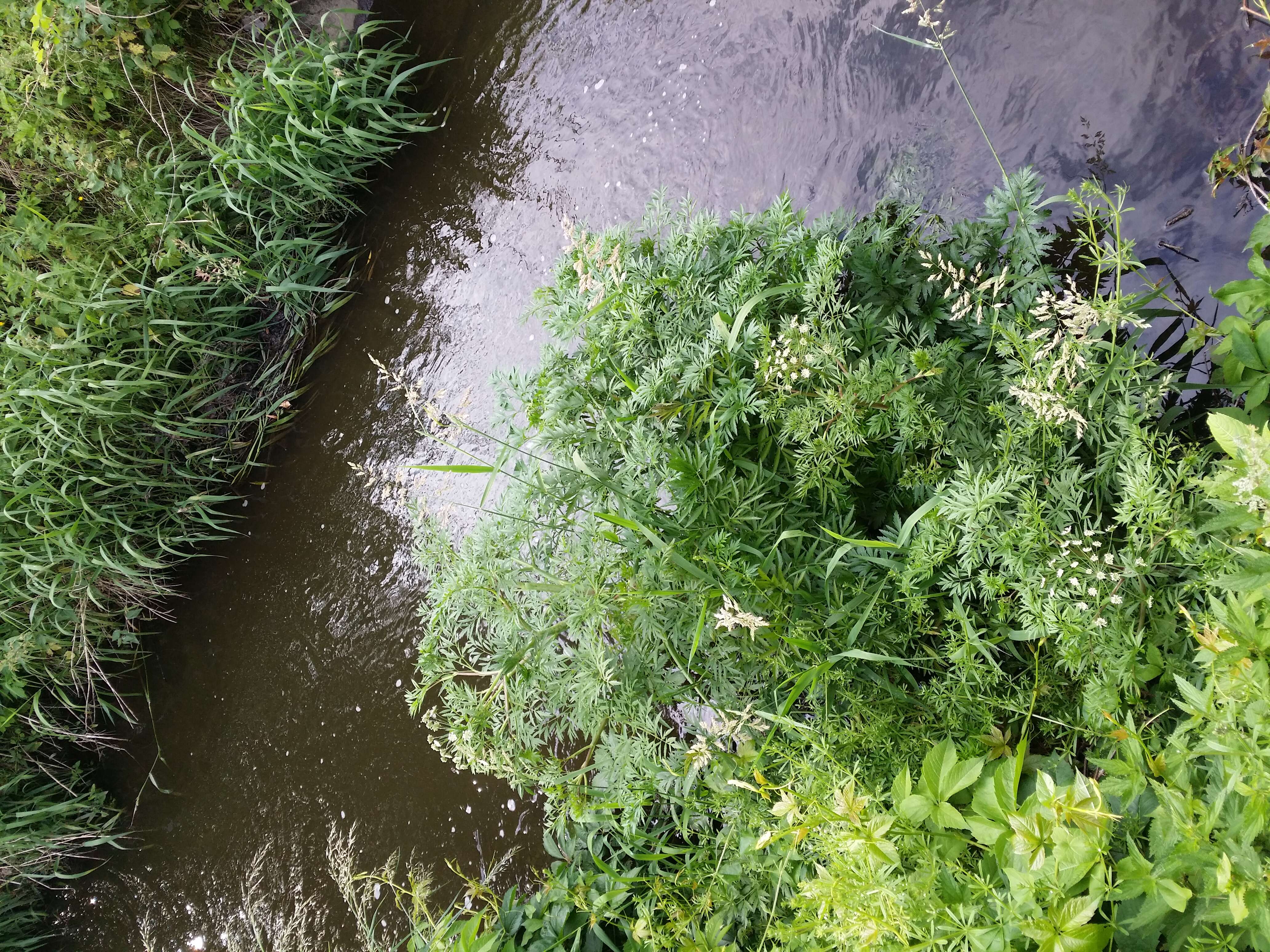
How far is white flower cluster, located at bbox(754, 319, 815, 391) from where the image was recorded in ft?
5.51

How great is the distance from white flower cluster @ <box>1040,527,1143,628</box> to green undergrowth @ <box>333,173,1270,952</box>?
11 mm

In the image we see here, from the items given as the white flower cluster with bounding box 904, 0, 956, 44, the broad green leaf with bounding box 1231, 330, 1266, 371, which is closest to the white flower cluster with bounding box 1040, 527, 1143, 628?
the broad green leaf with bounding box 1231, 330, 1266, 371

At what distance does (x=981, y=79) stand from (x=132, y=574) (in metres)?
3.70

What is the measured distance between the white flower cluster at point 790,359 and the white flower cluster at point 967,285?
299 mm

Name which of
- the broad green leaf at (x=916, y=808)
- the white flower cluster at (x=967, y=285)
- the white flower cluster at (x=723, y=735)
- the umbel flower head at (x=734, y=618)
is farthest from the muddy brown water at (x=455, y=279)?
the broad green leaf at (x=916, y=808)

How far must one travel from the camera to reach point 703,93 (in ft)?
9.28

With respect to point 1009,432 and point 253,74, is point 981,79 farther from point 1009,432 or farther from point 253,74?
point 253,74

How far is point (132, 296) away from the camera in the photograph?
3.20 m

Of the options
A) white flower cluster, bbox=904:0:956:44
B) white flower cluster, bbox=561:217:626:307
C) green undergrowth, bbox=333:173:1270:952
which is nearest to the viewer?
green undergrowth, bbox=333:173:1270:952

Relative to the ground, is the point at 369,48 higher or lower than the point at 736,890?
higher

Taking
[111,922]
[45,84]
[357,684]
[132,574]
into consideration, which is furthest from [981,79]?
[111,922]

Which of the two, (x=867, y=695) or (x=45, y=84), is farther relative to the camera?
(x=45, y=84)

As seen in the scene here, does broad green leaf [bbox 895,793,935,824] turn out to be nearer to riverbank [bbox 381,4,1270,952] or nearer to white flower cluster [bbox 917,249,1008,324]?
riverbank [bbox 381,4,1270,952]

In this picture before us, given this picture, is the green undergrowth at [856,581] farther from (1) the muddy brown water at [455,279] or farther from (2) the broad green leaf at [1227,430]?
(1) the muddy brown water at [455,279]
